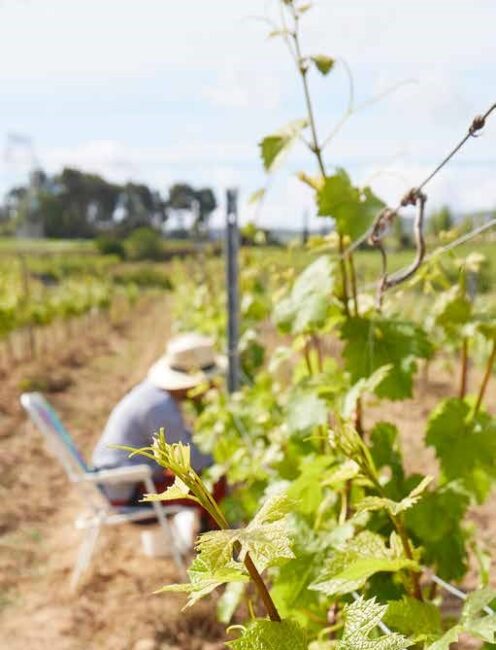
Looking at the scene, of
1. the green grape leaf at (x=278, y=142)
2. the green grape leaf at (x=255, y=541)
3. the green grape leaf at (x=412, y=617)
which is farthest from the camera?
the green grape leaf at (x=278, y=142)

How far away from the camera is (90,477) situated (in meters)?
3.65

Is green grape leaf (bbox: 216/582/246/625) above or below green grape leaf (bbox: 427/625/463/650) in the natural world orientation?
below

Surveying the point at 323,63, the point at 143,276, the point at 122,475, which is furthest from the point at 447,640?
the point at 143,276

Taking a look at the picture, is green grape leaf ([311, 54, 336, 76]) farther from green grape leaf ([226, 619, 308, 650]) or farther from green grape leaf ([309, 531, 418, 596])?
green grape leaf ([226, 619, 308, 650])

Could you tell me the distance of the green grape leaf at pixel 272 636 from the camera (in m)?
0.88

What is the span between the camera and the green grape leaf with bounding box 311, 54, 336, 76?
1513 millimetres

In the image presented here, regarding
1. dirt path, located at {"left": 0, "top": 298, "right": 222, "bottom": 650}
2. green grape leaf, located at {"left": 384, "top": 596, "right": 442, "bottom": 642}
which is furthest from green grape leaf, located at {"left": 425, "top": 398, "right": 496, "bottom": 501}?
dirt path, located at {"left": 0, "top": 298, "right": 222, "bottom": 650}

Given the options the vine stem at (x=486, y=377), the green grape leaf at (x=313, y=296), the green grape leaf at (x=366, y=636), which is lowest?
the green grape leaf at (x=366, y=636)

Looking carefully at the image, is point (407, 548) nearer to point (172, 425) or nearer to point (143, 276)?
point (172, 425)

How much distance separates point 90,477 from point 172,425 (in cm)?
50

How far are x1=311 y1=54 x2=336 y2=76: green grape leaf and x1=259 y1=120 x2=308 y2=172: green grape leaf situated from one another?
0.13 meters

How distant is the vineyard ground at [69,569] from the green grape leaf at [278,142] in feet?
3.16

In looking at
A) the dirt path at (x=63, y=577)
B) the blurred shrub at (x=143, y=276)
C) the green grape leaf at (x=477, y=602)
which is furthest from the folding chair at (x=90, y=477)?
the blurred shrub at (x=143, y=276)

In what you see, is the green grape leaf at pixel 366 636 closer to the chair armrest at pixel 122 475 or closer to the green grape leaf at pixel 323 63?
the green grape leaf at pixel 323 63
